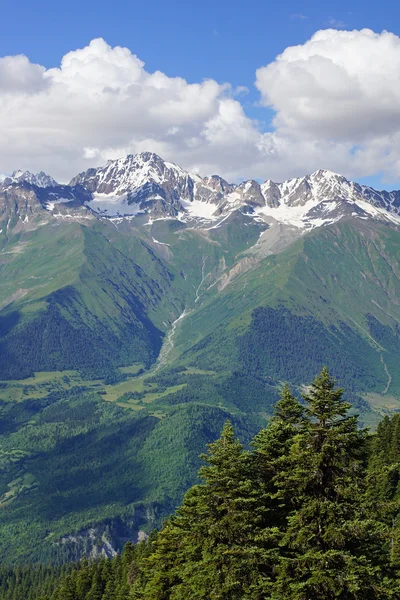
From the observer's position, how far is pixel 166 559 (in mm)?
52625

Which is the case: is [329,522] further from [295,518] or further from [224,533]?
[224,533]

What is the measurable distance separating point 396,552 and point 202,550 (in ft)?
99.1

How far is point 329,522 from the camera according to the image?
38.3 m

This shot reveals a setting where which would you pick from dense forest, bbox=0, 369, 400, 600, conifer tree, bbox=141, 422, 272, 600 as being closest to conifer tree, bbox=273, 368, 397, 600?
dense forest, bbox=0, 369, 400, 600

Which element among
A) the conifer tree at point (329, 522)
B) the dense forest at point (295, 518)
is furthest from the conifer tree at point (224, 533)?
the conifer tree at point (329, 522)

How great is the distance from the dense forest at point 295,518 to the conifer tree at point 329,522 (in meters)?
0.06

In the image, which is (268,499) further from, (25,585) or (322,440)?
(25,585)

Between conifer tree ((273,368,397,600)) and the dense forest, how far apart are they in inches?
2.5

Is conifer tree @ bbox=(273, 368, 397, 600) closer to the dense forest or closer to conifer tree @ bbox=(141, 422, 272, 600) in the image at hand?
the dense forest

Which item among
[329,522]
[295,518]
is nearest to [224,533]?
[295,518]

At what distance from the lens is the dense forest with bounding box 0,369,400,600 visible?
1449 inches

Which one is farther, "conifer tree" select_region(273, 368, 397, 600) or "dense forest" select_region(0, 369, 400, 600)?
"dense forest" select_region(0, 369, 400, 600)

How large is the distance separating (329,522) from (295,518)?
6.89 ft

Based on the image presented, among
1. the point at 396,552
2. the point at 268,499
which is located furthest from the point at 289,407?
the point at 396,552
